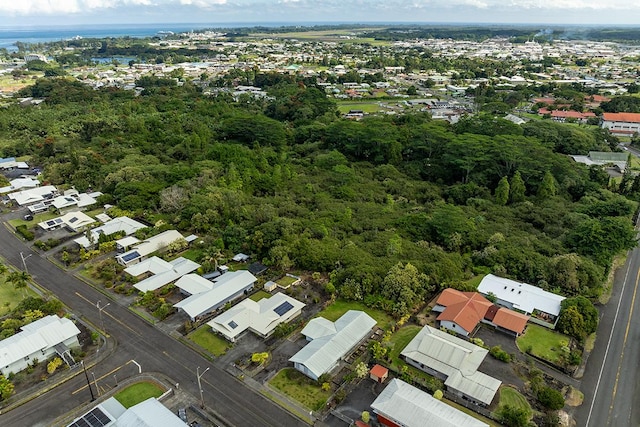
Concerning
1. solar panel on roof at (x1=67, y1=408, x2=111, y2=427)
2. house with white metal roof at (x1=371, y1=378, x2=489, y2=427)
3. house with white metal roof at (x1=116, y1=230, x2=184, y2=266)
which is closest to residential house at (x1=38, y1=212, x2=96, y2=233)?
house with white metal roof at (x1=116, y1=230, x2=184, y2=266)

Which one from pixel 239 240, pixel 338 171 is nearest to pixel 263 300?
pixel 239 240

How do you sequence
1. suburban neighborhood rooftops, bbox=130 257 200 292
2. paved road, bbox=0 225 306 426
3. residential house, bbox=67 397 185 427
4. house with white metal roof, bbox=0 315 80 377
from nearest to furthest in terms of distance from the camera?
residential house, bbox=67 397 185 427 < paved road, bbox=0 225 306 426 < house with white metal roof, bbox=0 315 80 377 < suburban neighborhood rooftops, bbox=130 257 200 292

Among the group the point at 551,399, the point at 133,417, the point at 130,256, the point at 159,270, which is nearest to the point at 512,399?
the point at 551,399

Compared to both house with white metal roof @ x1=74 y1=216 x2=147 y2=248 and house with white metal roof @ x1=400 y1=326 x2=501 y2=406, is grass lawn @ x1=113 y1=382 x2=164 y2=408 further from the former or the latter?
house with white metal roof @ x1=74 y1=216 x2=147 y2=248

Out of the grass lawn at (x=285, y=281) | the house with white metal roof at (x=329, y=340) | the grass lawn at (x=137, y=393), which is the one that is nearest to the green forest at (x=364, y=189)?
the grass lawn at (x=285, y=281)

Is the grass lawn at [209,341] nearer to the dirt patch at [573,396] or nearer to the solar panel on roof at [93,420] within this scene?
the solar panel on roof at [93,420]

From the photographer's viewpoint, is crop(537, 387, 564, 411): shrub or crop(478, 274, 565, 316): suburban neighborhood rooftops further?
crop(478, 274, 565, 316): suburban neighborhood rooftops
